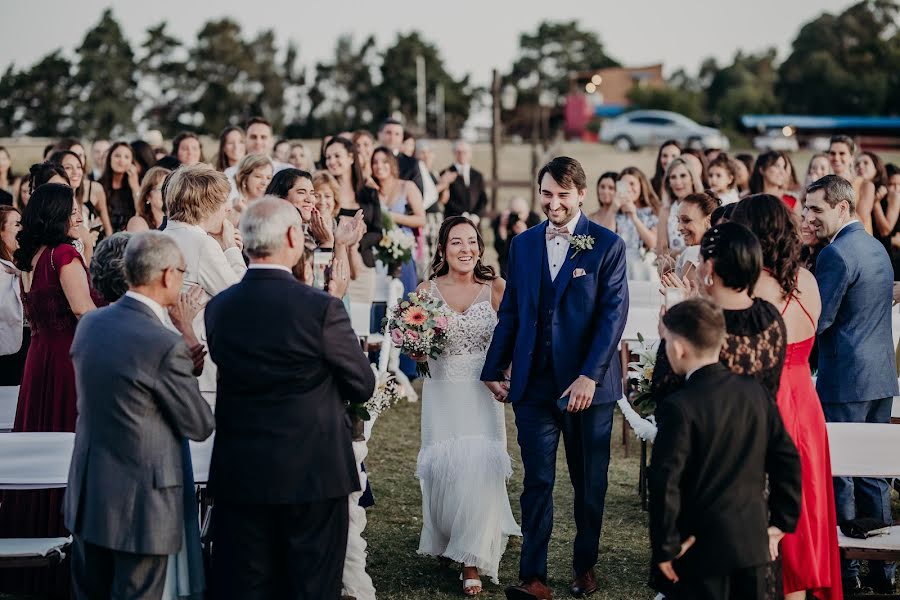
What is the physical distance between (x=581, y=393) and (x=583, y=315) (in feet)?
1.36

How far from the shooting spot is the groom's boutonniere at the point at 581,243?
202 inches

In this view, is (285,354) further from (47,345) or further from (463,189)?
(463,189)

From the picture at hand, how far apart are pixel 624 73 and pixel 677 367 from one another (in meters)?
81.6

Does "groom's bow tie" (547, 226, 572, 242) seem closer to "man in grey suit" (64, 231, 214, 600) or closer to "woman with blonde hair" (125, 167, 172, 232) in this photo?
"man in grey suit" (64, 231, 214, 600)

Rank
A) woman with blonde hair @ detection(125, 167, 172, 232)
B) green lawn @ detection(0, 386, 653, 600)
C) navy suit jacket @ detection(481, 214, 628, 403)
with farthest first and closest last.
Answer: woman with blonde hair @ detection(125, 167, 172, 232)
green lawn @ detection(0, 386, 653, 600)
navy suit jacket @ detection(481, 214, 628, 403)

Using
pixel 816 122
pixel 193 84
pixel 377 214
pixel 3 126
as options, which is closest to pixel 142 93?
pixel 193 84

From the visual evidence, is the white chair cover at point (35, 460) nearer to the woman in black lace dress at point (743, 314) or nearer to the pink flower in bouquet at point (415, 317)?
the pink flower in bouquet at point (415, 317)

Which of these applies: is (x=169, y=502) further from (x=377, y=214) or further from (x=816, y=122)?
(x=816, y=122)

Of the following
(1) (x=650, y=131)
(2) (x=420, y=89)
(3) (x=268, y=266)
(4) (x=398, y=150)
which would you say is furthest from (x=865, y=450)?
(2) (x=420, y=89)

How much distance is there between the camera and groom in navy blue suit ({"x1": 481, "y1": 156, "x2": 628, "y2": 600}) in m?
5.11

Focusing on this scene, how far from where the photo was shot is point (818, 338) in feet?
17.5

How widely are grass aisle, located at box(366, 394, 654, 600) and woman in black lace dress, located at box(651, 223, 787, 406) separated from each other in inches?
75.3

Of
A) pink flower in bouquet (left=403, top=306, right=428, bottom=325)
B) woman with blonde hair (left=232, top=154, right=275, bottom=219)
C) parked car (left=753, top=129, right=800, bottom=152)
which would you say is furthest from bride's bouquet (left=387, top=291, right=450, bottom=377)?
parked car (left=753, top=129, right=800, bottom=152)

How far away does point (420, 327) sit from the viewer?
552 cm
